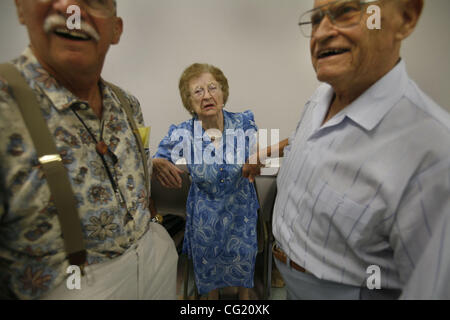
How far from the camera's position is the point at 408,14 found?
422 mm

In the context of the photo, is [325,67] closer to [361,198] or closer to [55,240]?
[361,198]

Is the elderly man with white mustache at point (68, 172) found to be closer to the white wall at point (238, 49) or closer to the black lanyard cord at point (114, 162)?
A: the black lanyard cord at point (114, 162)

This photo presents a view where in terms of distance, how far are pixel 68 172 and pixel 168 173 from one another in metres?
0.54

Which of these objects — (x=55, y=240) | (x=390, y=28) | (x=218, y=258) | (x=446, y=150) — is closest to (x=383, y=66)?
(x=390, y=28)

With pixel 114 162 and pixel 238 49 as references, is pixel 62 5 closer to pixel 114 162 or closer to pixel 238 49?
pixel 114 162

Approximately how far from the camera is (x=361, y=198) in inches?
18.1

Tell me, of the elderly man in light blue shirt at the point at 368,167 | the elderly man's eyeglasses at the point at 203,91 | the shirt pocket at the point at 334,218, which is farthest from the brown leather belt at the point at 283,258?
the elderly man's eyeglasses at the point at 203,91

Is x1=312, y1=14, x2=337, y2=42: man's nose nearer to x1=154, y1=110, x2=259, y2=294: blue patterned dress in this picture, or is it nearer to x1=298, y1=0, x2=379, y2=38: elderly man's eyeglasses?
x1=298, y1=0, x2=379, y2=38: elderly man's eyeglasses

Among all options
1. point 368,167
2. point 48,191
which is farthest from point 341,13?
point 48,191

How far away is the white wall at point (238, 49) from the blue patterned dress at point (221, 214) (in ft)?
0.73

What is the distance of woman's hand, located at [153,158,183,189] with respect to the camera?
954mm

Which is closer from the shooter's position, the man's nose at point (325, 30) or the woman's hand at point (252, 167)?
the man's nose at point (325, 30)

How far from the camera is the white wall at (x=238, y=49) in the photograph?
91 centimetres

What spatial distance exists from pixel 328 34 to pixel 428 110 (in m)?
0.27
